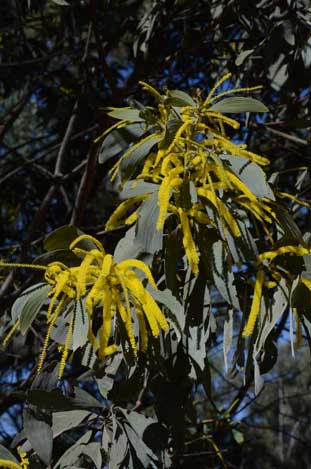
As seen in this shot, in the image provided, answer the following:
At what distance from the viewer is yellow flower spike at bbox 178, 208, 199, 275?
144 cm

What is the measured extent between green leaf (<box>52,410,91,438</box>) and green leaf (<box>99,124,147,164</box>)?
1.99 ft

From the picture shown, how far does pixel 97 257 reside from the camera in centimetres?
144

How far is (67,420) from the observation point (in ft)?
5.81

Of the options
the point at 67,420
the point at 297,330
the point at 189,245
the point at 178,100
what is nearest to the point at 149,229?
the point at 189,245

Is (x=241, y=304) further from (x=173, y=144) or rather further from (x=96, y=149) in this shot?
(x=96, y=149)

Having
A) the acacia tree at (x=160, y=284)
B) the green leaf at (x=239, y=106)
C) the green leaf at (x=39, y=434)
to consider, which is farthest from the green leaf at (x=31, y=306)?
the green leaf at (x=239, y=106)

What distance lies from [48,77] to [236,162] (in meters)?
2.38

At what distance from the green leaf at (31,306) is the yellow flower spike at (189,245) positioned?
0.97 feet

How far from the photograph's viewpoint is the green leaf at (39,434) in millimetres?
1546

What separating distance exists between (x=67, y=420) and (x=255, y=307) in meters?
0.57

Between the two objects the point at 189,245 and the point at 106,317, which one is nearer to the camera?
the point at 106,317

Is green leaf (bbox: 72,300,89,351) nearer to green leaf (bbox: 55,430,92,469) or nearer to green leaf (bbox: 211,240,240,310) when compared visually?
green leaf (bbox: 211,240,240,310)

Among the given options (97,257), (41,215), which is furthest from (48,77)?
(97,257)

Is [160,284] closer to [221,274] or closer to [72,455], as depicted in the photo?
[221,274]
